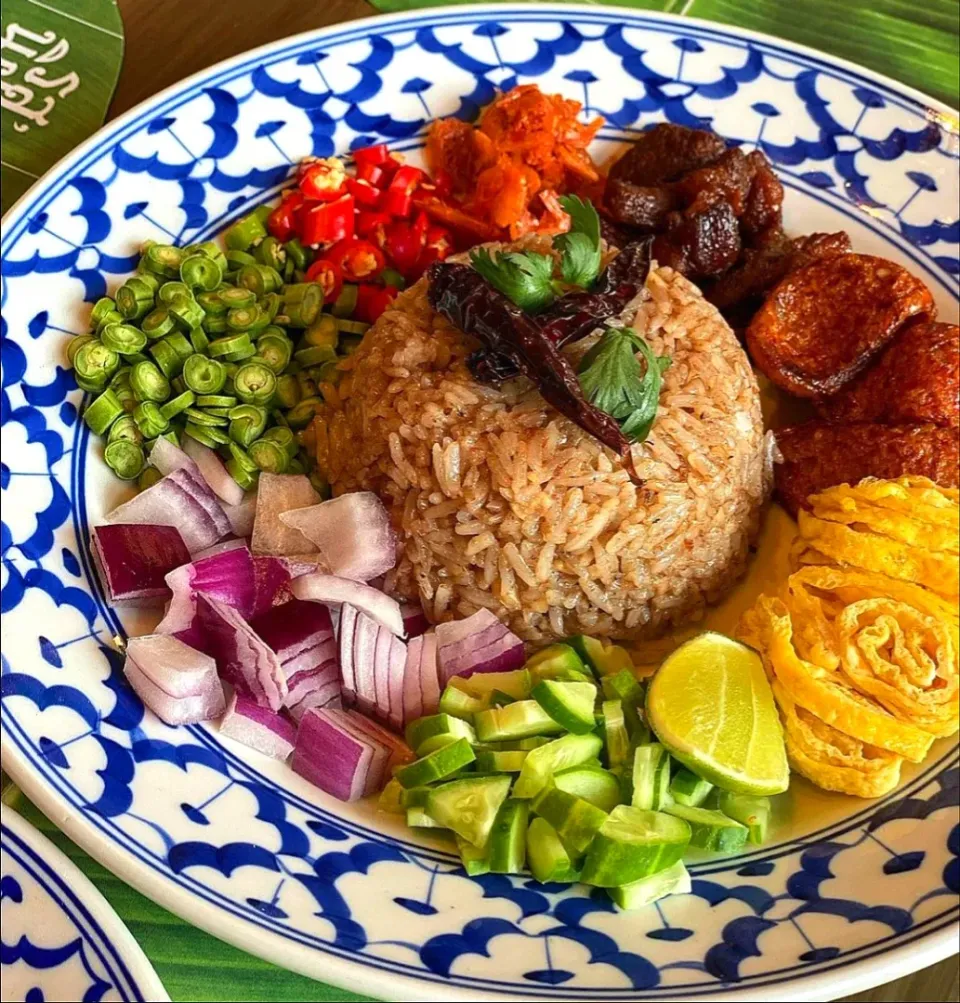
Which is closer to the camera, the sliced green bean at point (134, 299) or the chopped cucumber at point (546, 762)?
the chopped cucumber at point (546, 762)

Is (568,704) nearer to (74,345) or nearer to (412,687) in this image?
(412,687)

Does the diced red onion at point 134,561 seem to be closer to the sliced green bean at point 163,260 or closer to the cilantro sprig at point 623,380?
the sliced green bean at point 163,260

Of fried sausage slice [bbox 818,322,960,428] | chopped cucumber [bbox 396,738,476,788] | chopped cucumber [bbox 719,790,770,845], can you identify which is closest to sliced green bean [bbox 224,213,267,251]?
chopped cucumber [bbox 396,738,476,788]

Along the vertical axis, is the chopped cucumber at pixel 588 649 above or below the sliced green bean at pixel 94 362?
Result: below

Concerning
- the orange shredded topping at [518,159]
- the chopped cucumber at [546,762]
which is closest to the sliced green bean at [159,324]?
the orange shredded topping at [518,159]

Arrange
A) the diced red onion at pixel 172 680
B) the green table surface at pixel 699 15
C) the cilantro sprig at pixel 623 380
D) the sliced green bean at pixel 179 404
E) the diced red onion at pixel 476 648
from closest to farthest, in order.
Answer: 1. the diced red onion at pixel 172 680
2. the cilantro sprig at pixel 623 380
3. the diced red onion at pixel 476 648
4. the sliced green bean at pixel 179 404
5. the green table surface at pixel 699 15

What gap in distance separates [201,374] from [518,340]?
105 centimetres

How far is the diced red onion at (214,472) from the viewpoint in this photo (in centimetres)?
338

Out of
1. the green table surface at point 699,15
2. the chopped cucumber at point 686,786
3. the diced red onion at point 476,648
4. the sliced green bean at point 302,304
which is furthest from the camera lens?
the green table surface at point 699,15

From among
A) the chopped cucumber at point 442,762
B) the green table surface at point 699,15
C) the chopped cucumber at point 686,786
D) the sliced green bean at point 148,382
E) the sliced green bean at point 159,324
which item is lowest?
the chopped cucumber at point 686,786

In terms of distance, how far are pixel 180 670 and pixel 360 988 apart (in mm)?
965

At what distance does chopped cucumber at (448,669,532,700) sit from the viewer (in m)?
2.96

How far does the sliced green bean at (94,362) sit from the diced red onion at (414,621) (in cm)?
119

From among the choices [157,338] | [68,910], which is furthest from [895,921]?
[157,338]
